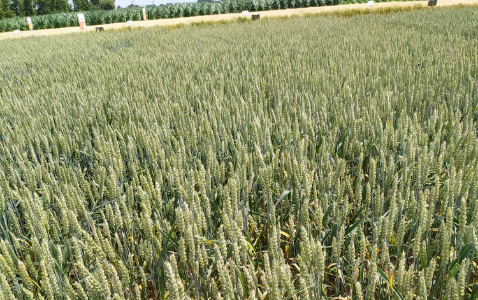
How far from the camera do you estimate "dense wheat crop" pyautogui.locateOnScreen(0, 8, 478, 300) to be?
1.13 m

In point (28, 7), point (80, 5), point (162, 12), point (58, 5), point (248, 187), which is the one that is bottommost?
point (248, 187)

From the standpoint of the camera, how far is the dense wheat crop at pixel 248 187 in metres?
1.13

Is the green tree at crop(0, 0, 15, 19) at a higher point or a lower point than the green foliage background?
higher

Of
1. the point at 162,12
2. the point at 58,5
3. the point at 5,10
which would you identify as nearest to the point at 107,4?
the point at 58,5

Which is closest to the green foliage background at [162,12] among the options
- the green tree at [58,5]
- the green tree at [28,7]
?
the green tree at [28,7]

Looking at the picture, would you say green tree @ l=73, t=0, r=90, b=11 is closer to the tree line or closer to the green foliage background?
the tree line

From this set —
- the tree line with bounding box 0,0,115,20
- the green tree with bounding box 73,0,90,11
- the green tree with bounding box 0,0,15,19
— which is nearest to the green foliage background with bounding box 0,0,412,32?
the green tree with bounding box 0,0,15,19

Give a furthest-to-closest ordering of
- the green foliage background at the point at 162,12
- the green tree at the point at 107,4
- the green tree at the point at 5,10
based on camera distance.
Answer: the green tree at the point at 107,4, the green tree at the point at 5,10, the green foliage background at the point at 162,12

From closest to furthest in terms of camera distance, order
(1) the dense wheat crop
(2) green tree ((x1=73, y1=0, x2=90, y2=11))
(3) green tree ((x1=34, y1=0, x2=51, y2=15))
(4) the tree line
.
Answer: (1) the dense wheat crop
(4) the tree line
(3) green tree ((x1=34, y1=0, x2=51, y2=15))
(2) green tree ((x1=73, y1=0, x2=90, y2=11))

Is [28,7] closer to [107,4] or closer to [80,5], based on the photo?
[80,5]

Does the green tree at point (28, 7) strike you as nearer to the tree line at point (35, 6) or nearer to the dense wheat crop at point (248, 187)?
the tree line at point (35, 6)

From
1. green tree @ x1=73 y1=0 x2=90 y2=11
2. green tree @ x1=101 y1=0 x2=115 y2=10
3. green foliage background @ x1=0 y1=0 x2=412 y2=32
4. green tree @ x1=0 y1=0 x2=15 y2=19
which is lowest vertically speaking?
green foliage background @ x1=0 y1=0 x2=412 y2=32

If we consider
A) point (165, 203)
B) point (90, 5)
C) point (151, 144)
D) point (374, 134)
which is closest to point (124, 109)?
point (151, 144)

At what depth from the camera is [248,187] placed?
5.64ft
